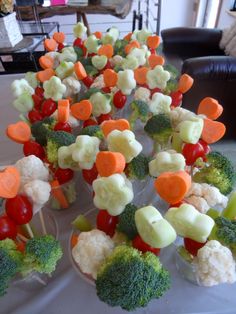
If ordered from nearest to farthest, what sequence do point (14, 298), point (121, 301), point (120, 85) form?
1. point (121, 301)
2. point (14, 298)
3. point (120, 85)

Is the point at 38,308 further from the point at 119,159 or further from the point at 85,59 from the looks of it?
the point at 85,59

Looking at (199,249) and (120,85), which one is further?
(120,85)

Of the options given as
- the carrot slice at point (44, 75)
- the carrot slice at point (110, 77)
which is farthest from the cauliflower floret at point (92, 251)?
the carrot slice at point (44, 75)

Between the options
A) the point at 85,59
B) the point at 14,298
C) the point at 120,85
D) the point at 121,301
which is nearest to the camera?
the point at 121,301

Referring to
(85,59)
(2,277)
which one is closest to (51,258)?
(2,277)

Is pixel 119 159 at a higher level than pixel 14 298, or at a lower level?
higher

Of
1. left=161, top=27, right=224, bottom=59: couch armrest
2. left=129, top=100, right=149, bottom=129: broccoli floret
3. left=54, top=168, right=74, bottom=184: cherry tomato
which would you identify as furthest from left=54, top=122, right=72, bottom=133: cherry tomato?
left=161, top=27, right=224, bottom=59: couch armrest

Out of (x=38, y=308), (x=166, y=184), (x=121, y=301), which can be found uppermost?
(x=166, y=184)

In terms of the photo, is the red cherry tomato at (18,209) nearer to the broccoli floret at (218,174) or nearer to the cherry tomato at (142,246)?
the cherry tomato at (142,246)
